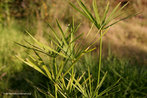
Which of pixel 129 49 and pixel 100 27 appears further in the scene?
pixel 129 49

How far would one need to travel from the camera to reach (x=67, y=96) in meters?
0.68

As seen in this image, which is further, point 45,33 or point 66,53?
point 45,33

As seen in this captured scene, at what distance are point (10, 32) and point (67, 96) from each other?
2.42 m

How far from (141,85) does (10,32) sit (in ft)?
7.37

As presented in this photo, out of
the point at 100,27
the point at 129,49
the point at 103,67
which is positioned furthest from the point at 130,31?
the point at 100,27

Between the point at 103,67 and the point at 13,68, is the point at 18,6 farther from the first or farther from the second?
the point at 103,67

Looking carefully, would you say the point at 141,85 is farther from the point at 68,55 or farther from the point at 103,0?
the point at 103,0

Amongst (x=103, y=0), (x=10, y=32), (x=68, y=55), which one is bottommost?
(x=68, y=55)

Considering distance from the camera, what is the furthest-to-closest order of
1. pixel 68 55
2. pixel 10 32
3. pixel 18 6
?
1. pixel 18 6
2. pixel 10 32
3. pixel 68 55

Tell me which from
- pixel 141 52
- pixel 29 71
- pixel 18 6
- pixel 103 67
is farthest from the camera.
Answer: pixel 18 6

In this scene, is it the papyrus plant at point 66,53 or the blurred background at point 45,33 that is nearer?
the papyrus plant at point 66,53

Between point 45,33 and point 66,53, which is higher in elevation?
point 45,33

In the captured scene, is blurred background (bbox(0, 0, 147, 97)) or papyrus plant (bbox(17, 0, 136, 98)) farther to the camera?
blurred background (bbox(0, 0, 147, 97))

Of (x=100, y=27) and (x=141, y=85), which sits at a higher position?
(x=100, y=27)
